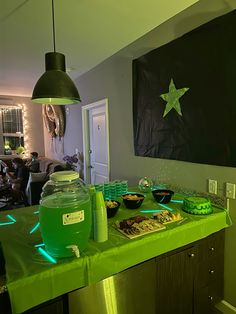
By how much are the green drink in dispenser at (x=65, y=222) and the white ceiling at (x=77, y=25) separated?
1672 mm

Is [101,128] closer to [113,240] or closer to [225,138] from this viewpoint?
[225,138]

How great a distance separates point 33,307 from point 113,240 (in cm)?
45

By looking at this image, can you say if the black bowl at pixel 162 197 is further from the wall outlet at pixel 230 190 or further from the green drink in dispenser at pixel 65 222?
the green drink in dispenser at pixel 65 222

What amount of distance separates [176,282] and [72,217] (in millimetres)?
858

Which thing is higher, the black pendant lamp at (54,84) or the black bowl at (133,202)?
the black pendant lamp at (54,84)

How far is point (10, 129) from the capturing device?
6160 millimetres

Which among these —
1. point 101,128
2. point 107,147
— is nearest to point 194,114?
point 107,147

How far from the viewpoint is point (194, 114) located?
191cm

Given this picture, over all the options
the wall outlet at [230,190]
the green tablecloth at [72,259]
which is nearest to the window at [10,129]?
the green tablecloth at [72,259]

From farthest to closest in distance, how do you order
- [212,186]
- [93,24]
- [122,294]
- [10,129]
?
[10,129], [93,24], [212,186], [122,294]

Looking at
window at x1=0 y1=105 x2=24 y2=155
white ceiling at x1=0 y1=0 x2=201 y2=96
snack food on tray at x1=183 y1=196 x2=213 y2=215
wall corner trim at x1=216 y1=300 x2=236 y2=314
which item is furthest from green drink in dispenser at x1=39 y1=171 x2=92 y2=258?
window at x1=0 y1=105 x2=24 y2=155

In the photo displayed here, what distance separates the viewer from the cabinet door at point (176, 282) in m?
1.30

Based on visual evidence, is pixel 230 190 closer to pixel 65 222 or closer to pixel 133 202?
pixel 133 202

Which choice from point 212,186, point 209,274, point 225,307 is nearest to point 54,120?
point 212,186
